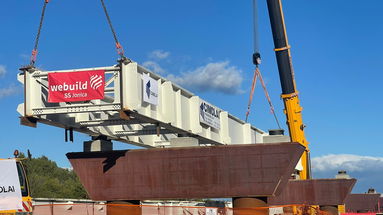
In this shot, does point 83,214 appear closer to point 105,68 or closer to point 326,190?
point 105,68

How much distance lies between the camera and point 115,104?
26094 millimetres

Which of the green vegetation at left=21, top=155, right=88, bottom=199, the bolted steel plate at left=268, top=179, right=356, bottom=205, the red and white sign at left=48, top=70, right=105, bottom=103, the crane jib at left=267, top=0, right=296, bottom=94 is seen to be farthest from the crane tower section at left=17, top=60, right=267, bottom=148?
the green vegetation at left=21, top=155, right=88, bottom=199

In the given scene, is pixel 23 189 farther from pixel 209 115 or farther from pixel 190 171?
pixel 209 115

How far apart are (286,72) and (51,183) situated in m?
63.9

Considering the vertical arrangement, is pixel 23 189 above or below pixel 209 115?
below

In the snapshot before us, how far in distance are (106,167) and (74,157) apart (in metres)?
2.06

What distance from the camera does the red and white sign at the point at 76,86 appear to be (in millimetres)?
26422

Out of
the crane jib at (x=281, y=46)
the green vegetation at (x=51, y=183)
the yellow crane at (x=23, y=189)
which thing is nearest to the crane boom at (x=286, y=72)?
the crane jib at (x=281, y=46)

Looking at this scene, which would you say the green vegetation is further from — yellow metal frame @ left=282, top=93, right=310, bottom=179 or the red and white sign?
the red and white sign

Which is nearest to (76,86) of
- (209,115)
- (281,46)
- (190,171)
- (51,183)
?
(190,171)

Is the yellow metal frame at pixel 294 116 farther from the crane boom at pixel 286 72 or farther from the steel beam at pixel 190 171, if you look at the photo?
the steel beam at pixel 190 171

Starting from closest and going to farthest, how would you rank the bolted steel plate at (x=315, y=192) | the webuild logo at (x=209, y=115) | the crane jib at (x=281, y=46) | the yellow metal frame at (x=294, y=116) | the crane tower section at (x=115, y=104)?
the crane tower section at (x=115, y=104) < the webuild logo at (x=209, y=115) < the crane jib at (x=281, y=46) < the yellow metal frame at (x=294, y=116) < the bolted steel plate at (x=315, y=192)

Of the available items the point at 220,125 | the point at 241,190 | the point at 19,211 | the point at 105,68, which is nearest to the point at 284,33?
the point at 220,125

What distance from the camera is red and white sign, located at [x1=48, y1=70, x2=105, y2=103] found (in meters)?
26.4
